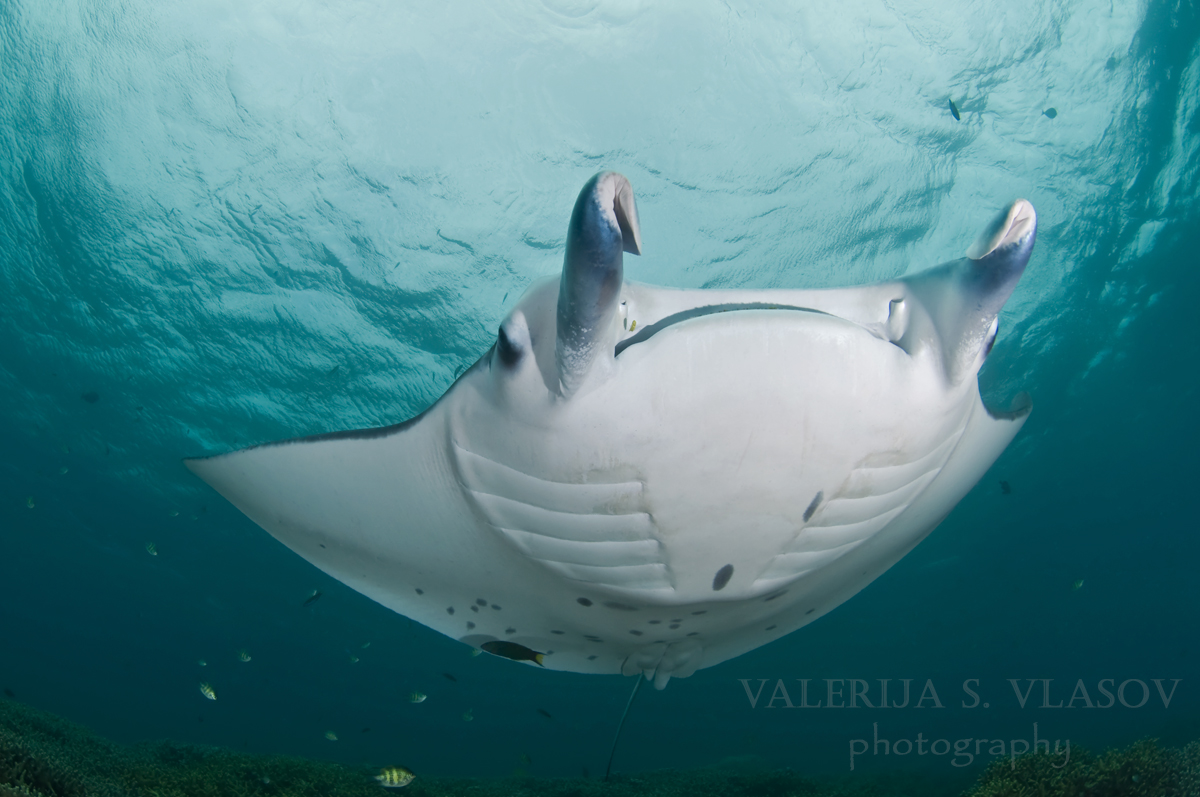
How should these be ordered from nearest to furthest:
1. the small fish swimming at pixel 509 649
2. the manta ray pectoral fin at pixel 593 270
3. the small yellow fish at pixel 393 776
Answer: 1. the manta ray pectoral fin at pixel 593 270
2. the small fish swimming at pixel 509 649
3. the small yellow fish at pixel 393 776

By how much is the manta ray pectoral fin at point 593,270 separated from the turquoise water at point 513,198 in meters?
7.94

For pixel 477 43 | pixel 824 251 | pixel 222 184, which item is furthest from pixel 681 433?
pixel 222 184

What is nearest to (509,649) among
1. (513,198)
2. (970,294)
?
(970,294)

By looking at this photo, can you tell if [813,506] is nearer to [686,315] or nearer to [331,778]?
[686,315]

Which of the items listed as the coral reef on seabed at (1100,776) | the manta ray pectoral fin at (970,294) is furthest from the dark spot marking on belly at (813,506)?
the coral reef on seabed at (1100,776)

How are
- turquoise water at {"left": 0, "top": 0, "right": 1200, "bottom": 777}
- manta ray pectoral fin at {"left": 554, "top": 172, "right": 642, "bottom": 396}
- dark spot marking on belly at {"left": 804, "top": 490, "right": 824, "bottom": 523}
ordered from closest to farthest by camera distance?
manta ray pectoral fin at {"left": 554, "top": 172, "right": 642, "bottom": 396}
dark spot marking on belly at {"left": 804, "top": 490, "right": 824, "bottom": 523}
turquoise water at {"left": 0, "top": 0, "right": 1200, "bottom": 777}

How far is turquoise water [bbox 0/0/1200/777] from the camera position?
8312mm

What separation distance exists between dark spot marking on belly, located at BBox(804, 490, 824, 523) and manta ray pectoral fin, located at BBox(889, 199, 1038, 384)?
1.81ft

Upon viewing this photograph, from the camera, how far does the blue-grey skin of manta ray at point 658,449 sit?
160 cm

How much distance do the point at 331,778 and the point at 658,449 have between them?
5525 mm

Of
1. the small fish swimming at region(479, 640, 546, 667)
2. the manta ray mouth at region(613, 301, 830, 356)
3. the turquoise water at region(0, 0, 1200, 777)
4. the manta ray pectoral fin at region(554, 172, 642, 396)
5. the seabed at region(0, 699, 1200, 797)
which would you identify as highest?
the turquoise water at region(0, 0, 1200, 777)

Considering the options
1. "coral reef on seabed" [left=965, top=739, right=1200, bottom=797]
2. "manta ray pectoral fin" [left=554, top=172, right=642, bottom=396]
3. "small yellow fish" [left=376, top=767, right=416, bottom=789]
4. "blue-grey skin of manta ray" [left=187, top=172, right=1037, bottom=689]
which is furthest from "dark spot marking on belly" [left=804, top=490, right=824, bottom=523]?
"small yellow fish" [left=376, top=767, right=416, bottom=789]

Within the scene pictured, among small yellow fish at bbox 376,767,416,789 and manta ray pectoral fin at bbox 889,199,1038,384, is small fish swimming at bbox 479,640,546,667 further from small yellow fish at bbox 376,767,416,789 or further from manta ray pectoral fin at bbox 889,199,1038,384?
manta ray pectoral fin at bbox 889,199,1038,384

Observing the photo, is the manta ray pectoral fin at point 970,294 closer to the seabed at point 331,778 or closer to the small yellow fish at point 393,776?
the seabed at point 331,778
